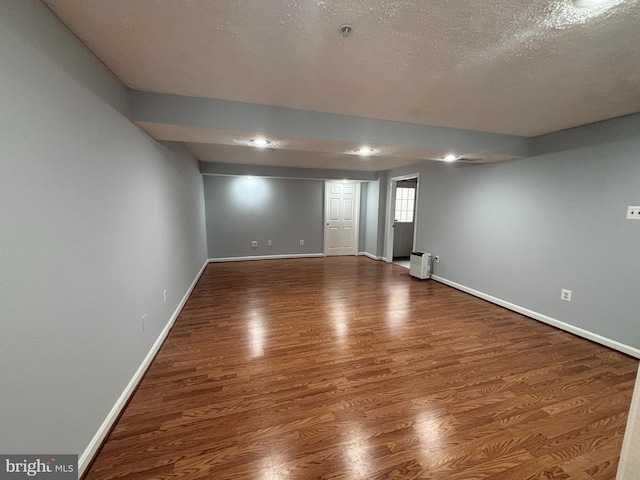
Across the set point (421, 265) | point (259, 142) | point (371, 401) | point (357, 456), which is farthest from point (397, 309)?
point (259, 142)

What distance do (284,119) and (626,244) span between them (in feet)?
11.1

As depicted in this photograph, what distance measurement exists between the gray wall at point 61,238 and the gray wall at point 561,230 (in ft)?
13.7

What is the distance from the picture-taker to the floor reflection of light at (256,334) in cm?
236

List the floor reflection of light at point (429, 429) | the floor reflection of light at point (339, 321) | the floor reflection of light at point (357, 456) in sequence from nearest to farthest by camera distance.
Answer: the floor reflection of light at point (357, 456), the floor reflection of light at point (429, 429), the floor reflection of light at point (339, 321)

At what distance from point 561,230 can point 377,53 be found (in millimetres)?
2945

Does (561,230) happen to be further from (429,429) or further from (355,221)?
(355,221)

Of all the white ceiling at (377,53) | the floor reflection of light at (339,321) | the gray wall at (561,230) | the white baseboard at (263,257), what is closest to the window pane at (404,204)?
the gray wall at (561,230)

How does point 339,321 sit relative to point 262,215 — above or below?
below

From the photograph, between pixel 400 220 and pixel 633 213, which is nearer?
pixel 633 213

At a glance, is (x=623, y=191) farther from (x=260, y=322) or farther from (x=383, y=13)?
(x=260, y=322)

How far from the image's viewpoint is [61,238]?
3.75 feet

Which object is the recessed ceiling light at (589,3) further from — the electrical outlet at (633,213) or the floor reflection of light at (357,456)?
the floor reflection of light at (357,456)

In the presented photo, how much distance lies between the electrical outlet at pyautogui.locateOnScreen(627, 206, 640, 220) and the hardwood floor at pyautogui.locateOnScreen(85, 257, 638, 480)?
1.29 m

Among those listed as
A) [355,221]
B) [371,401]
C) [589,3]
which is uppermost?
[589,3]
